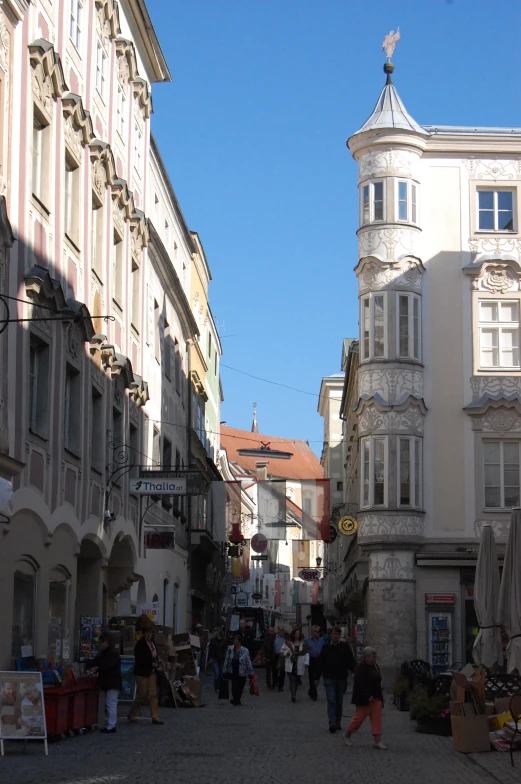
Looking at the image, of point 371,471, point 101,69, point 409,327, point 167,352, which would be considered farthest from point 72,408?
point 409,327

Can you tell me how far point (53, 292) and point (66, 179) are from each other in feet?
12.0

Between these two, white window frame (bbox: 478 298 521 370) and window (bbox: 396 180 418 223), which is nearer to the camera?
white window frame (bbox: 478 298 521 370)

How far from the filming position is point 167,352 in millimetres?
38406

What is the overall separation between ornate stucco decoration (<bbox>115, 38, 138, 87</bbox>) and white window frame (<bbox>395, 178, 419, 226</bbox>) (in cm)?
1172

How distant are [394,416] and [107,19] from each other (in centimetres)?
1583

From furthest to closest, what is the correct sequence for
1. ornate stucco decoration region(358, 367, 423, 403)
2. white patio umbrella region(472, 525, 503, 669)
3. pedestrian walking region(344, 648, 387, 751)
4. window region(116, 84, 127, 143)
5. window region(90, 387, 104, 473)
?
ornate stucco decoration region(358, 367, 423, 403) → window region(116, 84, 127, 143) → window region(90, 387, 104, 473) → white patio umbrella region(472, 525, 503, 669) → pedestrian walking region(344, 648, 387, 751)

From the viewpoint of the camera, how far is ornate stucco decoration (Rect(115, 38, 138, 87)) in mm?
28891

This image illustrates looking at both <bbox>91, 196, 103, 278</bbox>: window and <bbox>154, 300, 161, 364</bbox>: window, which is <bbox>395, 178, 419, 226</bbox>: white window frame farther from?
<bbox>91, 196, 103, 278</bbox>: window

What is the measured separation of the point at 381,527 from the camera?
37969mm

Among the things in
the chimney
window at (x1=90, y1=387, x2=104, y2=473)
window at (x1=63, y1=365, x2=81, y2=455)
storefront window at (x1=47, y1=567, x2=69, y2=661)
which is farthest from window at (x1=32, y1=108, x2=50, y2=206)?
the chimney

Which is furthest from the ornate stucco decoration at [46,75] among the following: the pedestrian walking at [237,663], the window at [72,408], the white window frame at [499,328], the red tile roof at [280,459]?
the red tile roof at [280,459]

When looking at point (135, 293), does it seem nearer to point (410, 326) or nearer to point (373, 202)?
point (410, 326)

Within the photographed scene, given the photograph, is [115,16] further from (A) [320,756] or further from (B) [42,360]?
(A) [320,756]

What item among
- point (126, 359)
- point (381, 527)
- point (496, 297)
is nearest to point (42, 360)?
point (126, 359)
